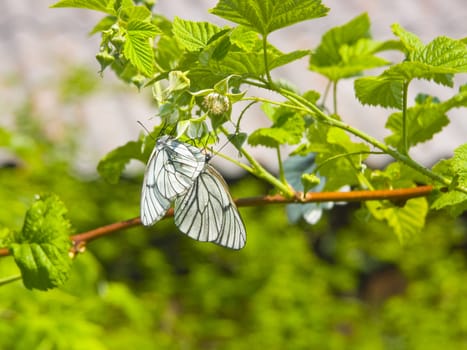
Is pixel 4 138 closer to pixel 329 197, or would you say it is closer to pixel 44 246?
pixel 44 246

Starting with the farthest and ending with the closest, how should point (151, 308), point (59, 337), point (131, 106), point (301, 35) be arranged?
1. point (301, 35)
2. point (131, 106)
3. point (151, 308)
4. point (59, 337)

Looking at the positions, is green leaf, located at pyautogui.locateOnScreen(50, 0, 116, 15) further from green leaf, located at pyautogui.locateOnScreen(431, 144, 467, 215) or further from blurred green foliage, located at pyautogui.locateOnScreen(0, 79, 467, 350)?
blurred green foliage, located at pyautogui.locateOnScreen(0, 79, 467, 350)

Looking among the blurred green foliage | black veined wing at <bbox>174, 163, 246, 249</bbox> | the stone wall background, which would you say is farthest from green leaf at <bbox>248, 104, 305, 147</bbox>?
the stone wall background

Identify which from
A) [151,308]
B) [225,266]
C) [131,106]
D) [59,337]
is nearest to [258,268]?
[225,266]

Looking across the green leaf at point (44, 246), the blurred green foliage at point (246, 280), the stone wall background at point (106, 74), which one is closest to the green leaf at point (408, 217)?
the green leaf at point (44, 246)

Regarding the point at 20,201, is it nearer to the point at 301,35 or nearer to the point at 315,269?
the point at 315,269

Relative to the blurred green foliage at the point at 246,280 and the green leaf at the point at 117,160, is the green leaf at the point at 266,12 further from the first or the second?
the blurred green foliage at the point at 246,280
